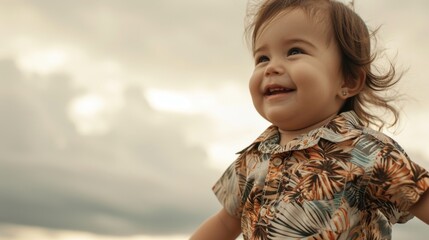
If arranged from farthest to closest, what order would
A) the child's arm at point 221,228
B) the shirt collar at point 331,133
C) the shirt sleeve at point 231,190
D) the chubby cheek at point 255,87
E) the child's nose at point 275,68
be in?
the child's arm at point 221,228, the shirt sleeve at point 231,190, the chubby cheek at point 255,87, the child's nose at point 275,68, the shirt collar at point 331,133

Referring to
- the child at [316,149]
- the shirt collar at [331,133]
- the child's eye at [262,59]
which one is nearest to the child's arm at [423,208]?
the child at [316,149]

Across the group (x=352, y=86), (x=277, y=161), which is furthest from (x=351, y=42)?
(x=277, y=161)

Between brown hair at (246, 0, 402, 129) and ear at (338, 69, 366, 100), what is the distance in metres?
0.01

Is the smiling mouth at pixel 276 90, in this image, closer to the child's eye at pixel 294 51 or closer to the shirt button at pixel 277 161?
the child's eye at pixel 294 51

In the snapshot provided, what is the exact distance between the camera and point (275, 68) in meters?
3.23

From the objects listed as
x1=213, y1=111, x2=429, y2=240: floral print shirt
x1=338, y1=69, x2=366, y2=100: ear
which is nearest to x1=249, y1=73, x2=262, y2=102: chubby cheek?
x1=213, y1=111, x2=429, y2=240: floral print shirt

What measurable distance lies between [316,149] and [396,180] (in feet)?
1.41

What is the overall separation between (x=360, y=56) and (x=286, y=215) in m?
1.08

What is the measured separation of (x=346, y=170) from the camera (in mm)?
2971

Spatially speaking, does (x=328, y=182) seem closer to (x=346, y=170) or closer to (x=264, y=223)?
(x=346, y=170)

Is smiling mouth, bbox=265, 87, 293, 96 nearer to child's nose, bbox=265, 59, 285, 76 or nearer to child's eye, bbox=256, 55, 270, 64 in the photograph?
child's nose, bbox=265, 59, 285, 76

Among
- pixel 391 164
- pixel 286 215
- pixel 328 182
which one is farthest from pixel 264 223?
pixel 391 164

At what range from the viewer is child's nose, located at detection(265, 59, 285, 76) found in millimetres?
3222

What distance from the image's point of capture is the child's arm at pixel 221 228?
12.1 feet
